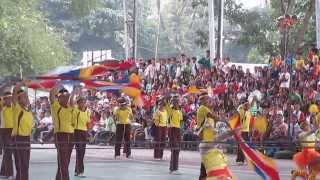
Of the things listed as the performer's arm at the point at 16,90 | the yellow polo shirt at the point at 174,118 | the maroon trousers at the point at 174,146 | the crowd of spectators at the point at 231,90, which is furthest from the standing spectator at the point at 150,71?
the performer's arm at the point at 16,90

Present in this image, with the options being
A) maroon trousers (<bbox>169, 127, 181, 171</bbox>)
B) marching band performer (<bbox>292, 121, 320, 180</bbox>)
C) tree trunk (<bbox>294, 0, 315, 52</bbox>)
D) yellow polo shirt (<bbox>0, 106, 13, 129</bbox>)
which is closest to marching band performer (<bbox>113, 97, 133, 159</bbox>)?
maroon trousers (<bbox>169, 127, 181, 171</bbox>)

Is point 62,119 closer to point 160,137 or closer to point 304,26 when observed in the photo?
point 160,137

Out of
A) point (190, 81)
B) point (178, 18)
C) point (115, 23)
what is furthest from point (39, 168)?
point (178, 18)

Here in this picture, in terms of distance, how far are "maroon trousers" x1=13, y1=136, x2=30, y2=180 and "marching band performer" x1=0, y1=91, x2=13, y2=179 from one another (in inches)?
44.6

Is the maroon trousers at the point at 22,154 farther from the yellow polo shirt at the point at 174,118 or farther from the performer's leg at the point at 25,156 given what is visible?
the yellow polo shirt at the point at 174,118

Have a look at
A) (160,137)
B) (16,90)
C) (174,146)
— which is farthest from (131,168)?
(16,90)

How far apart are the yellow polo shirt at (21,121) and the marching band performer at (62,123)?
47 cm

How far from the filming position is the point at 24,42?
45.0 m

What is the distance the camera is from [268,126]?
875 inches

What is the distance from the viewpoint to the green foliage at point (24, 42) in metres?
42.5

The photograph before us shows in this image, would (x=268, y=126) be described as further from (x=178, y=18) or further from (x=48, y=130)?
(x=178, y=18)

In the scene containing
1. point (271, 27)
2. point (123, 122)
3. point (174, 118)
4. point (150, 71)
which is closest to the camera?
point (174, 118)

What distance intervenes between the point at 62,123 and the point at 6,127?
8.39ft

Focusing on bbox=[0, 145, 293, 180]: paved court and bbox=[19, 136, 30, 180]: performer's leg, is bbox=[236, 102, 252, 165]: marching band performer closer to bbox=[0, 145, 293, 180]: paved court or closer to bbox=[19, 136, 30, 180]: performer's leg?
bbox=[0, 145, 293, 180]: paved court
